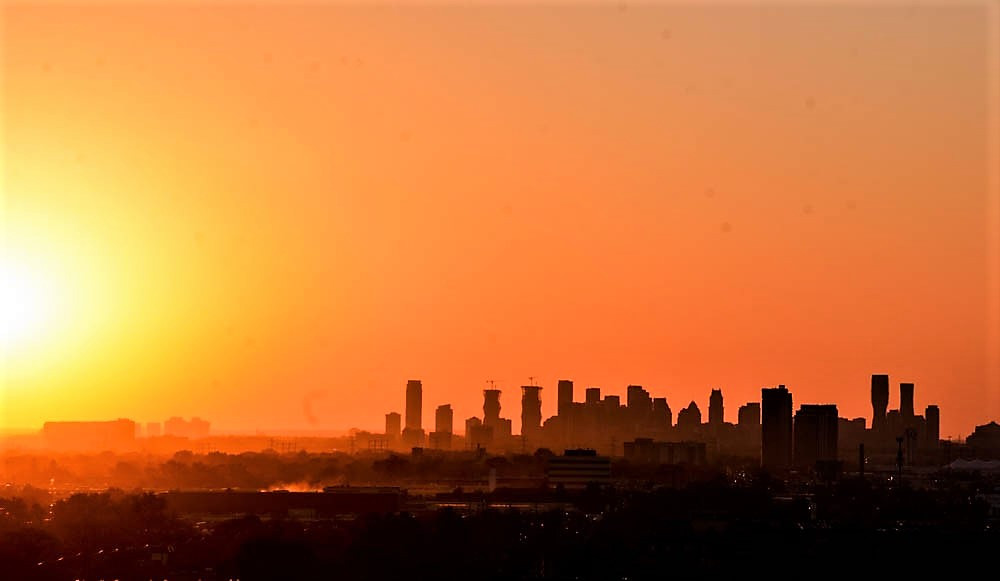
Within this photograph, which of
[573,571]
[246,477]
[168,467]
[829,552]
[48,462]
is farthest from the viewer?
[48,462]

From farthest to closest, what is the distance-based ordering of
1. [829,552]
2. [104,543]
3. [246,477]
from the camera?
[246,477] → [104,543] → [829,552]

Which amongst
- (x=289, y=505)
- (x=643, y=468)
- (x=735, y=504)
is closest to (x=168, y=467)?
(x=643, y=468)

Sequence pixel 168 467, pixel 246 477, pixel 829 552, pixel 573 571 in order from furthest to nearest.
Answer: pixel 168 467 → pixel 246 477 → pixel 829 552 → pixel 573 571

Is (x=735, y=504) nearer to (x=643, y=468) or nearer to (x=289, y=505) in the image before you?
(x=289, y=505)

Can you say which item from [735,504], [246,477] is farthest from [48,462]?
[735,504]

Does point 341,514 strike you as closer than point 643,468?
Yes

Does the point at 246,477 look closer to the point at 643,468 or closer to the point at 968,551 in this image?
the point at 643,468

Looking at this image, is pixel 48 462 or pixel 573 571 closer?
pixel 573 571

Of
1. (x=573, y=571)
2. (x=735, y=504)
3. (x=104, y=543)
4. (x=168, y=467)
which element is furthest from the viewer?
(x=168, y=467)

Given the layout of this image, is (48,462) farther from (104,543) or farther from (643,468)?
(104,543)
